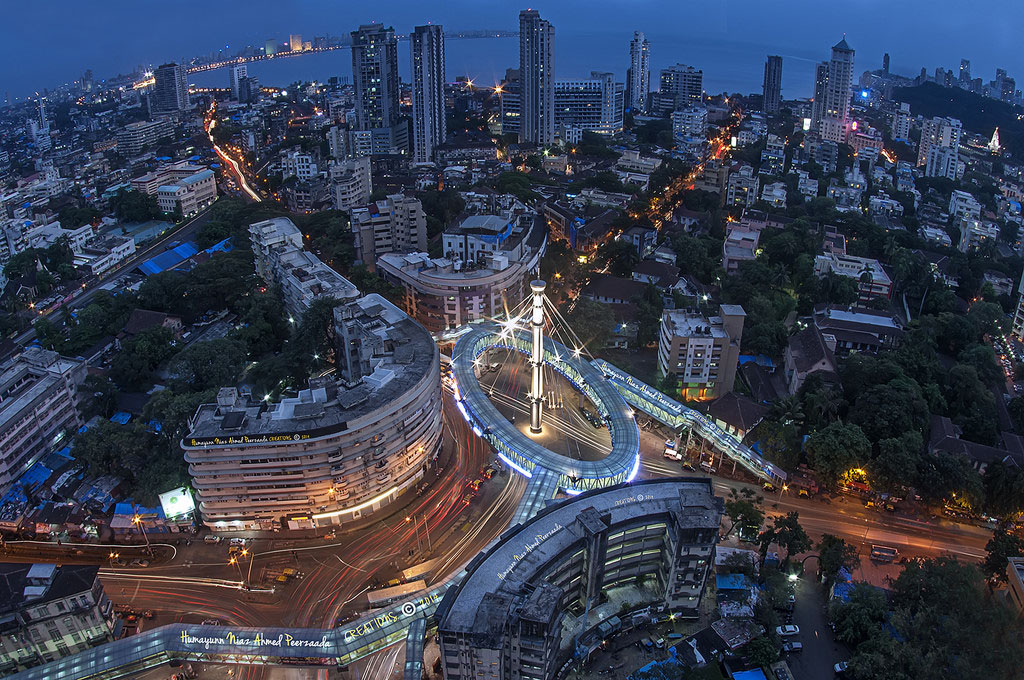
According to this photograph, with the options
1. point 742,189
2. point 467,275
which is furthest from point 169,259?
point 742,189

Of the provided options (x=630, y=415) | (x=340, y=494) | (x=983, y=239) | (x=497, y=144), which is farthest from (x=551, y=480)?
(x=497, y=144)

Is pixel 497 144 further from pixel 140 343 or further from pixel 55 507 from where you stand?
pixel 55 507

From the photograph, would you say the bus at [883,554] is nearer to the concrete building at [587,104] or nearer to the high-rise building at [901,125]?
the concrete building at [587,104]

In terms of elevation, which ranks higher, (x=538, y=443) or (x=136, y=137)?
(x=136, y=137)

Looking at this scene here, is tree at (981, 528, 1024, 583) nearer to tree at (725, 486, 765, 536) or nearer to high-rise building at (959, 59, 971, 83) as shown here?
tree at (725, 486, 765, 536)

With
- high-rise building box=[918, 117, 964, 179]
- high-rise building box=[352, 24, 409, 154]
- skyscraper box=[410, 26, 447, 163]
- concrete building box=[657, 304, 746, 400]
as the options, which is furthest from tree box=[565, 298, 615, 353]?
high-rise building box=[918, 117, 964, 179]

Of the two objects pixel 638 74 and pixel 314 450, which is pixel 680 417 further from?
pixel 638 74

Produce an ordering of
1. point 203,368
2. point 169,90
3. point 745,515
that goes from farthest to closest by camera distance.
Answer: point 169,90 → point 203,368 → point 745,515
